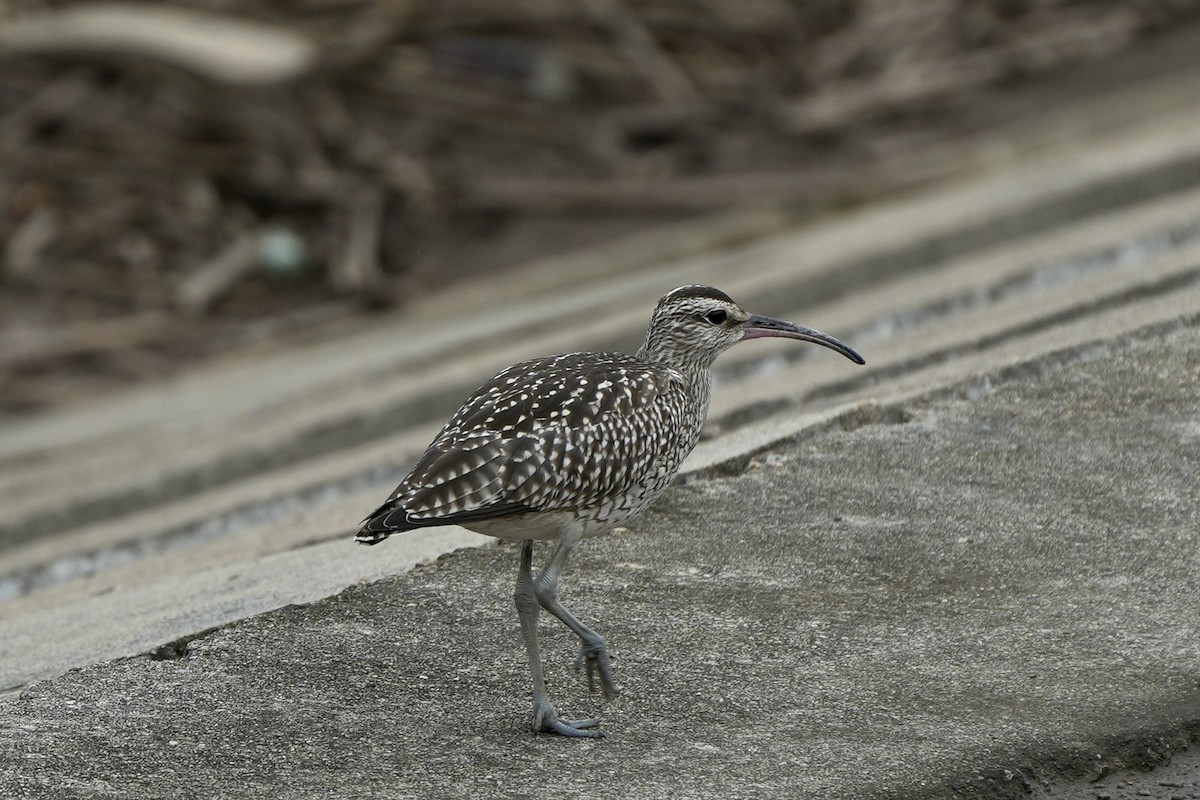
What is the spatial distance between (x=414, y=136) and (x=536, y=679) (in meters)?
10.2

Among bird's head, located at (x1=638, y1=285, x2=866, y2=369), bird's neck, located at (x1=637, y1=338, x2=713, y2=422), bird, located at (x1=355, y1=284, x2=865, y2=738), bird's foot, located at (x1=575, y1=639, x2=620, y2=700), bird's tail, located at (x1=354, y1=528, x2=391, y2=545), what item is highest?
bird's head, located at (x1=638, y1=285, x2=866, y2=369)

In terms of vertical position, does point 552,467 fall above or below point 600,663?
above

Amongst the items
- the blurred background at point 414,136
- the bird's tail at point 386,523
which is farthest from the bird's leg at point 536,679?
the blurred background at point 414,136

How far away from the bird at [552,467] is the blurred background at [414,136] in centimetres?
783

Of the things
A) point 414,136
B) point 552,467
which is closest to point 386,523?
point 552,467

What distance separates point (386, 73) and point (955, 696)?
34.8 feet

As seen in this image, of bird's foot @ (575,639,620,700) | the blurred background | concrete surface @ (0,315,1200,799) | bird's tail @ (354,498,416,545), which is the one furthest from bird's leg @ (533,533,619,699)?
the blurred background

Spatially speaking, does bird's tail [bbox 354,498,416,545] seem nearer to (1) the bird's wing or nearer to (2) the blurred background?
(1) the bird's wing

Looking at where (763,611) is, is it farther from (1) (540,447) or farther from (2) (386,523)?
(2) (386,523)

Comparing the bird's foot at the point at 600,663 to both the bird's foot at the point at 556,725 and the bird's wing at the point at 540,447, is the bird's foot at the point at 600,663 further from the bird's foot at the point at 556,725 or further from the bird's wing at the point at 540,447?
the bird's wing at the point at 540,447

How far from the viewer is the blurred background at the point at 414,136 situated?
13062 mm

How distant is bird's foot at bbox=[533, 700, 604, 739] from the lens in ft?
14.3

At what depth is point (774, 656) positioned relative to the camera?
186 inches

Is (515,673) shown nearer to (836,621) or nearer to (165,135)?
(836,621)
